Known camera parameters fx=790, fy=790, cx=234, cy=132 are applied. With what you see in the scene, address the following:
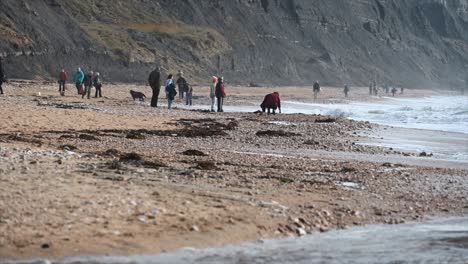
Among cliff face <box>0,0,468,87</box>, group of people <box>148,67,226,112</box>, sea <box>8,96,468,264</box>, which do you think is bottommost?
sea <box>8,96,468,264</box>

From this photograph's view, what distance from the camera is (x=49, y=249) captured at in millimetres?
7312

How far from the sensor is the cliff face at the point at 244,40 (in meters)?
56.8

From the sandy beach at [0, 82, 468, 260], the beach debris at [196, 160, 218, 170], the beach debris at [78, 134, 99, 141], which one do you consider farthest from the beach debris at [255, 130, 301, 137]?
the beach debris at [196, 160, 218, 170]

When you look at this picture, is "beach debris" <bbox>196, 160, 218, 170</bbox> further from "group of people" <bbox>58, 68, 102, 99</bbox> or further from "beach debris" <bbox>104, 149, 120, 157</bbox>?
"group of people" <bbox>58, 68, 102, 99</bbox>

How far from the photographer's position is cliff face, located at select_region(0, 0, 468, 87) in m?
56.8

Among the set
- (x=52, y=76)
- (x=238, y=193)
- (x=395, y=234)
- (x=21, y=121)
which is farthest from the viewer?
(x=52, y=76)

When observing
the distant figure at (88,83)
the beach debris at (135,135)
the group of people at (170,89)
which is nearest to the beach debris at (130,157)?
the beach debris at (135,135)

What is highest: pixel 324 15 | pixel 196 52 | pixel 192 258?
pixel 324 15

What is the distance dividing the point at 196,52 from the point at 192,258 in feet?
229

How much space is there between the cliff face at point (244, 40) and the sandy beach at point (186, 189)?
36.3m

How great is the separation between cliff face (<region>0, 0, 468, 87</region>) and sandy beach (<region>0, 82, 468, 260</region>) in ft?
119

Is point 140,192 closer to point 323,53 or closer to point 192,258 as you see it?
point 192,258

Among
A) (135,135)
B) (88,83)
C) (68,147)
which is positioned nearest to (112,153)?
(68,147)

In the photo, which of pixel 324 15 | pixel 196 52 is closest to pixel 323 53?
pixel 324 15
